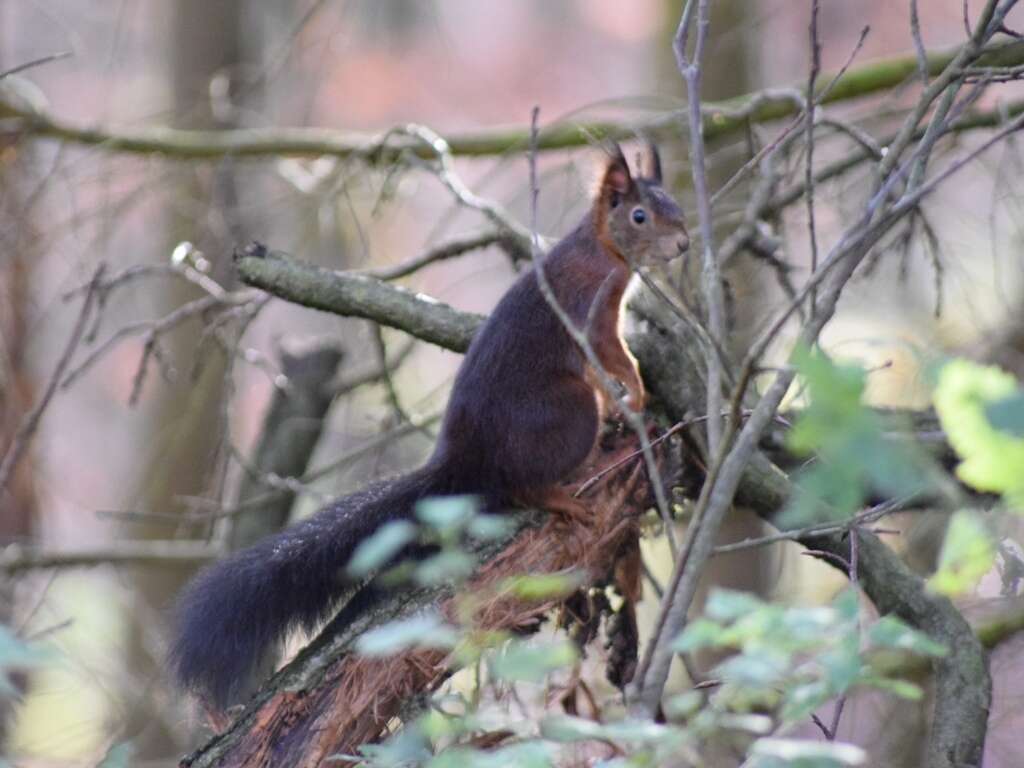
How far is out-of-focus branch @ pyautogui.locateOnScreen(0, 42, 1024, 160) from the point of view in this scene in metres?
3.35

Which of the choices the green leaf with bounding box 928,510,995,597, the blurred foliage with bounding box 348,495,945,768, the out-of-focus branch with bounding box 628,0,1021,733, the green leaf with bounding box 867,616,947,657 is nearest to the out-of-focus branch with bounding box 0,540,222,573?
the out-of-focus branch with bounding box 628,0,1021,733

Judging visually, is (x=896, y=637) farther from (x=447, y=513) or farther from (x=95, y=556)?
(x=95, y=556)

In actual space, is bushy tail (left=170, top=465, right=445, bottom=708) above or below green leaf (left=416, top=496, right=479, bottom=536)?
below

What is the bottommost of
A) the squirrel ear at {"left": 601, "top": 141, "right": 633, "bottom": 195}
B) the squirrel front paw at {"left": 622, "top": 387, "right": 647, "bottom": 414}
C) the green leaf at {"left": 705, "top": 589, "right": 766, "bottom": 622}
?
the squirrel front paw at {"left": 622, "top": 387, "right": 647, "bottom": 414}

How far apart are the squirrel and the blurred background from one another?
0.15 meters

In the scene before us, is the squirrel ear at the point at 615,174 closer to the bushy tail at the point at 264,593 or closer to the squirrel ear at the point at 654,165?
the squirrel ear at the point at 654,165

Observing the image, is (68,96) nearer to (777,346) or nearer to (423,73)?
(423,73)

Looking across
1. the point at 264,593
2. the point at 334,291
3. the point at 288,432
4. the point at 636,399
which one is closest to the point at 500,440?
the point at 636,399

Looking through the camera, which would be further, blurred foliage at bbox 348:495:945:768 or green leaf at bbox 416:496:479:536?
green leaf at bbox 416:496:479:536

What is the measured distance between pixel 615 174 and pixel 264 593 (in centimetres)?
143

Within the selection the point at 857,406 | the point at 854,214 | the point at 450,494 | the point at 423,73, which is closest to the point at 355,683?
the point at 450,494

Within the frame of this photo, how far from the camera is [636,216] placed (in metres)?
3.02

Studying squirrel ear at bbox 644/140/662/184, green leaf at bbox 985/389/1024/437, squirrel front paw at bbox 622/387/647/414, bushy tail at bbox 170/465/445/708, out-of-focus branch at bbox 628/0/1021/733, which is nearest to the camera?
green leaf at bbox 985/389/1024/437

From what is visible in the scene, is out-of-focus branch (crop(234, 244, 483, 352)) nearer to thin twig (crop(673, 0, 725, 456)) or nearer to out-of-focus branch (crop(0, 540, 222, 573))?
thin twig (crop(673, 0, 725, 456))
